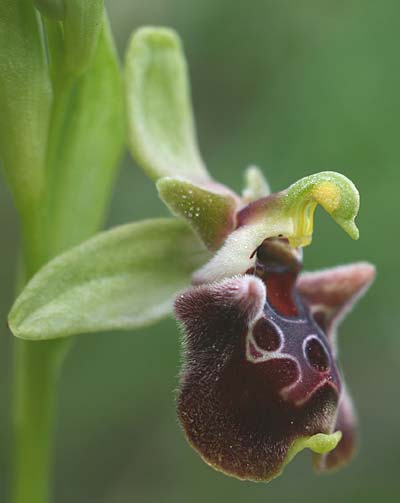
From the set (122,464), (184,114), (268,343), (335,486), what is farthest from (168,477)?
(268,343)

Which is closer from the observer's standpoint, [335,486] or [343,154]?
[343,154]

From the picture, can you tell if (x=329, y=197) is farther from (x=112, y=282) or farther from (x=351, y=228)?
(x=112, y=282)

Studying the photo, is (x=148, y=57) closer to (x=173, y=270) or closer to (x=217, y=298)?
(x=173, y=270)

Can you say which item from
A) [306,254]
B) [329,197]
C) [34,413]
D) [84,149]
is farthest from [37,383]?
[306,254]

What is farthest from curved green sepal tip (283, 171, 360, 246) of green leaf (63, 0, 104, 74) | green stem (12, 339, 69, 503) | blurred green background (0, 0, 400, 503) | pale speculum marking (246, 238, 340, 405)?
blurred green background (0, 0, 400, 503)

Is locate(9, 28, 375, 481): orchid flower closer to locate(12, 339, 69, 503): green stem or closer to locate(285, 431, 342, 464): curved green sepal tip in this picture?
locate(285, 431, 342, 464): curved green sepal tip

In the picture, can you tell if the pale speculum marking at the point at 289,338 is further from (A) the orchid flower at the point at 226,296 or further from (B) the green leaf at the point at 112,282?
(B) the green leaf at the point at 112,282
